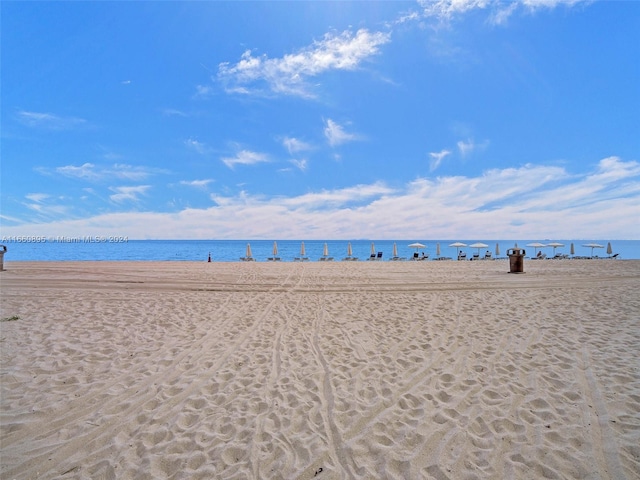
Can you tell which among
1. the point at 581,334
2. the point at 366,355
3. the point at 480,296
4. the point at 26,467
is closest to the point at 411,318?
the point at 366,355

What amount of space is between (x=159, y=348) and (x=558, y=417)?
6264 millimetres

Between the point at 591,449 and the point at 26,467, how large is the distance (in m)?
5.50

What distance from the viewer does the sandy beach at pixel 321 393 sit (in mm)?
3039

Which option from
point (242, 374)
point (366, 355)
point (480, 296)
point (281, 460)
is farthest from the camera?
point (480, 296)

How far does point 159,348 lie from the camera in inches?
235

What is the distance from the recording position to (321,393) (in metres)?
4.30

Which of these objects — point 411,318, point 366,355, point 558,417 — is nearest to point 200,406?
point 366,355

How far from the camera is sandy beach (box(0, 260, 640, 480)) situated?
3039mm

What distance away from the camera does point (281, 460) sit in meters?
3.05

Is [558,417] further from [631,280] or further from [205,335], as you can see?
[631,280]

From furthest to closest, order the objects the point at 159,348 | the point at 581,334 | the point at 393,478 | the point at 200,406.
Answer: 1. the point at 581,334
2. the point at 159,348
3. the point at 200,406
4. the point at 393,478

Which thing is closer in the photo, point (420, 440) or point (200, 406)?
point (420, 440)

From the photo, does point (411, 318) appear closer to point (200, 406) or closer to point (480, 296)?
point (480, 296)

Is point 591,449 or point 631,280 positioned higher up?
point 631,280
